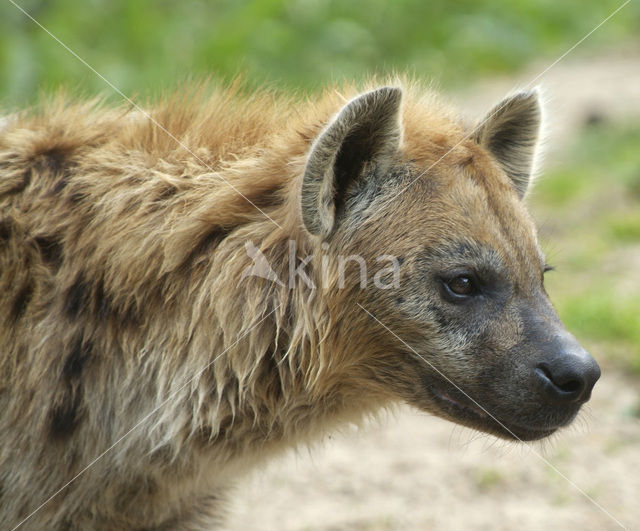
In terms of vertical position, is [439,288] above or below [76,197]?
below

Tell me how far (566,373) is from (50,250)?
5.15 feet

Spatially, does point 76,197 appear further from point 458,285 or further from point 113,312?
point 458,285

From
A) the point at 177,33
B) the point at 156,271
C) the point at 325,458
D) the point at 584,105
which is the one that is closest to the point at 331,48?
the point at 177,33

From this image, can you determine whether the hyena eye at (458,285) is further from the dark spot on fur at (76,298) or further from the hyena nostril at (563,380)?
the dark spot on fur at (76,298)

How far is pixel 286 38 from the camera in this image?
8508 millimetres

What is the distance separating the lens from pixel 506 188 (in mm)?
2926

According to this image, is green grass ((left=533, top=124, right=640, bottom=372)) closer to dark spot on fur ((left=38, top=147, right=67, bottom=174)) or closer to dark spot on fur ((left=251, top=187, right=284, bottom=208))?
dark spot on fur ((left=251, top=187, right=284, bottom=208))

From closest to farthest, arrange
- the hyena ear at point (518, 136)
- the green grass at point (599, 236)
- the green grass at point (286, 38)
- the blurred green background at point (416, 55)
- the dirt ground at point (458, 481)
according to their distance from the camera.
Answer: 1. the hyena ear at point (518, 136)
2. the dirt ground at point (458, 481)
3. the green grass at point (599, 236)
4. the blurred green background at point (416, 55)
5. the green grass at point (286, 38)

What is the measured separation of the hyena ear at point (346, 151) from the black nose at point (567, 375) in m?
0.73

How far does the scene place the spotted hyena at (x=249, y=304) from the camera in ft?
8.95

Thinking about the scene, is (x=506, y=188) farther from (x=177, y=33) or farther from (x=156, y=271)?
(x=177, y=33)

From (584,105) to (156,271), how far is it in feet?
21.8

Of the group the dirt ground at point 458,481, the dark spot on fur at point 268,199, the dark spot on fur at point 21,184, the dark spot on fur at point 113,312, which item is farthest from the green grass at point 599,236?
the dark spot on fur at point 21,184

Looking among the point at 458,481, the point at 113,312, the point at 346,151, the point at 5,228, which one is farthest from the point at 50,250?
the point at 458,481
